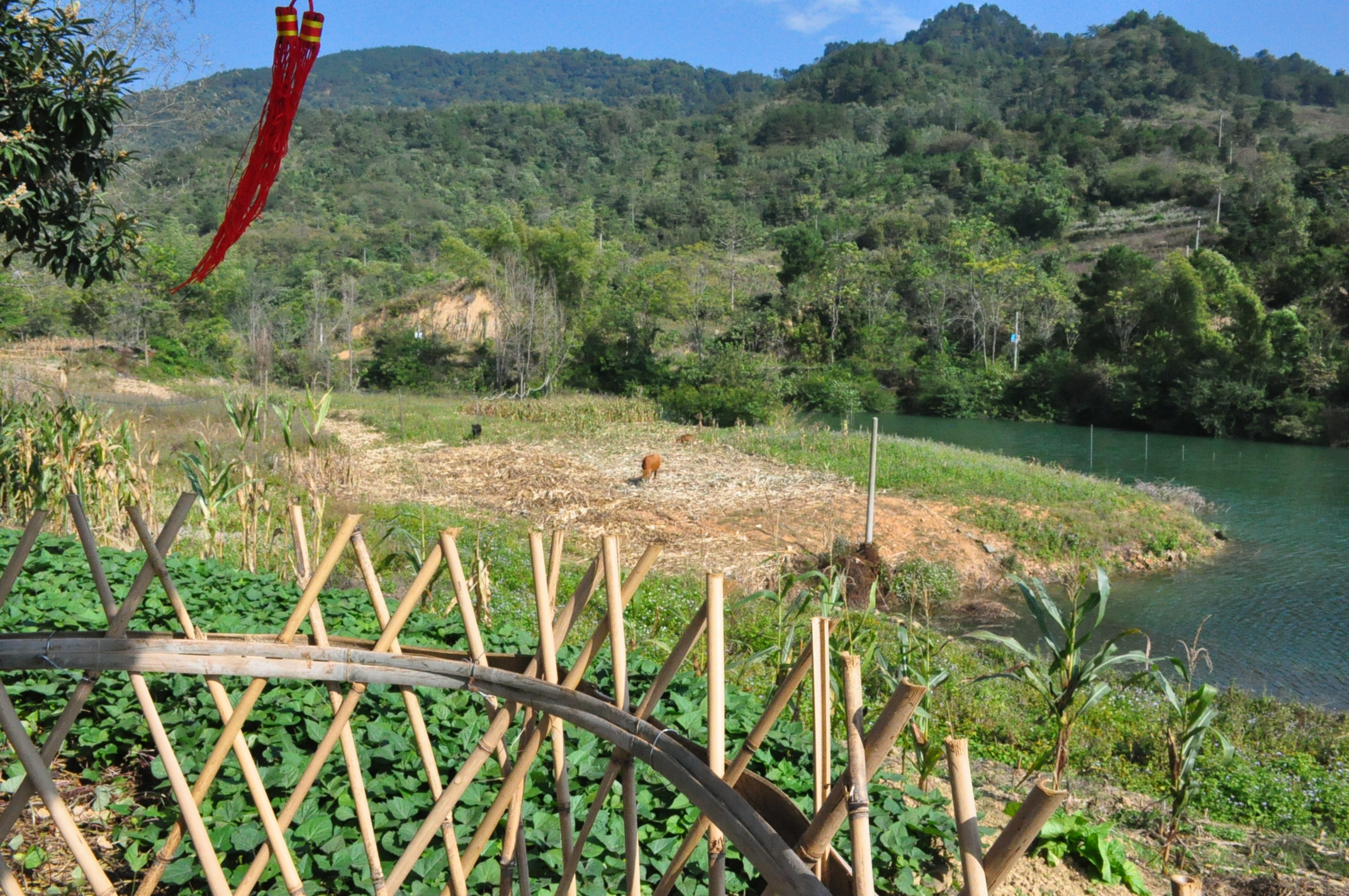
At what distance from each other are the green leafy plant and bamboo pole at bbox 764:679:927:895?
184cm

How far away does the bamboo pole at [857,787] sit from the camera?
889mm

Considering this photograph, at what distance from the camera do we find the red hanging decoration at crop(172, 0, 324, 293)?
184cm

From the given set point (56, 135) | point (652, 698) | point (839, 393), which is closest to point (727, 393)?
point (839, 393)

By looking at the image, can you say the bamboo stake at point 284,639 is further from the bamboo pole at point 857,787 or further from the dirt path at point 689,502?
the dirt path at point 689,502

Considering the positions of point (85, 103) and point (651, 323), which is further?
point (651, 323)

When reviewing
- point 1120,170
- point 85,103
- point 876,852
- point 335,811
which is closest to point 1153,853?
point 876,852

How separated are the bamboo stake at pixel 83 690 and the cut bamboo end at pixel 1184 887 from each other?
4.75ft

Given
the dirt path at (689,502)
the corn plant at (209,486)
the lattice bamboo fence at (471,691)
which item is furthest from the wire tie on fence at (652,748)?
the dirt path at (689,502)

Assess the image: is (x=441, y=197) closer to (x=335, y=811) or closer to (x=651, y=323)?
(x=651, y=323)

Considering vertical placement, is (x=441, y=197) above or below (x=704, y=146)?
below

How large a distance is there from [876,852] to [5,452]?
5409mm

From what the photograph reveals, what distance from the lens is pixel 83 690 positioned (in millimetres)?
1557

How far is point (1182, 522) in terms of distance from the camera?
35.7ft

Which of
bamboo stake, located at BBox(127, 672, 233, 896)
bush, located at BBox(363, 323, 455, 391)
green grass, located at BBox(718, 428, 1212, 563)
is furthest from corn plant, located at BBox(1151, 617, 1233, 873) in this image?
bush, located at BBox(363, 323, 455, 391)
